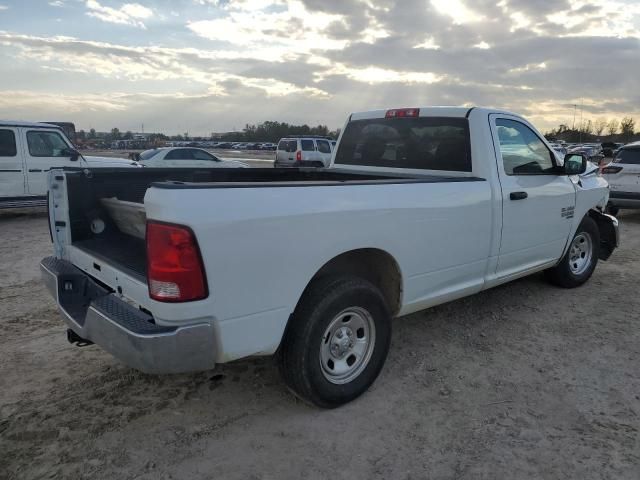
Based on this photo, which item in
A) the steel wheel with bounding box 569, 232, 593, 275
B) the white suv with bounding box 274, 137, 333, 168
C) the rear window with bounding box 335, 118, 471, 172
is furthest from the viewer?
the white suv with bounding box 274, 137, 333, 168

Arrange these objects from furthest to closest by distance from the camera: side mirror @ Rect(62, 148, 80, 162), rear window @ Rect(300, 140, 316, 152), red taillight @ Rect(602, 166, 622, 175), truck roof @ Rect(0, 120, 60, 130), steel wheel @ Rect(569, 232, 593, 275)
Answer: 1. rear window @ Rect(300, 140, 316, 152)
2. red taillight @ Rect(602, 166, 622, 175)
3. side mirror @ Rect(62, 148, 80, 162)
4. truck roof @ Rect(0, 120, 60, 130)
5. steel wheel @ Rect(569, 232, 593, 275)

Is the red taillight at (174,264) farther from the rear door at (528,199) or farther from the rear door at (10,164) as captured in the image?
the rear door at (10,164)

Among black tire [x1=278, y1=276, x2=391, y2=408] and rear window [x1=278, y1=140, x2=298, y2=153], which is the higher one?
rear window [x1=278, y1=140, x2=298, y2=153]

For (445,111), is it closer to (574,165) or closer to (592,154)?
(574,165)

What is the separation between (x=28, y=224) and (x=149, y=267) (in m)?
8.78

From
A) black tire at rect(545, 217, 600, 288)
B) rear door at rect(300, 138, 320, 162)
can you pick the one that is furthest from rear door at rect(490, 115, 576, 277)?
rear door at rect(300, 138, 320, 162)

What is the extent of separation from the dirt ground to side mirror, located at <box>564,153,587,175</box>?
1508 mm

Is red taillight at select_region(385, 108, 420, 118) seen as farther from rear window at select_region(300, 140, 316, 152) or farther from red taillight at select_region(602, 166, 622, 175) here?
rear window at select_region(300, 140, 316, 152)

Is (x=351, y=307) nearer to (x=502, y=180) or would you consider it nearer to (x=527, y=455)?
(x=527, y=455)

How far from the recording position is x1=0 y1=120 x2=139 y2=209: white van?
32.4 feet

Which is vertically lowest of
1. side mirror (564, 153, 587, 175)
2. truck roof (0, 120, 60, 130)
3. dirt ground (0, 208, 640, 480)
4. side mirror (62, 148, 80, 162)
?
dirt ground (0, 208, 640, 480)

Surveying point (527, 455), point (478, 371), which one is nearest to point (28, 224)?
point (478, 371)

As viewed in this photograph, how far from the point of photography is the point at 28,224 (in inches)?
382

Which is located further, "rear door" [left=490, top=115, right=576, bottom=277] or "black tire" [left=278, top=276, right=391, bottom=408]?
"rear door" [left=490, top=115, right=576, bottom=277]
